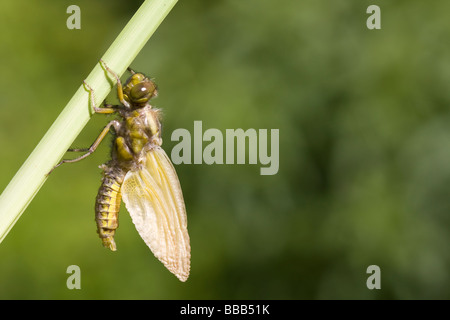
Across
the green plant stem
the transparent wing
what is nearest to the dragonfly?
the transparent wing

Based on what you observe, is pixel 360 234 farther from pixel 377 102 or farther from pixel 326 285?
pixel 377 102

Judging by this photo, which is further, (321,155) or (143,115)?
(321,155)

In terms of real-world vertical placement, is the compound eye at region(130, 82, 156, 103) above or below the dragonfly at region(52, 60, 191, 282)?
above

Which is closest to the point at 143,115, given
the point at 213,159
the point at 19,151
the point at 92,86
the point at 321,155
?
the point at 92,86

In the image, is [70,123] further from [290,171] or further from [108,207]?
[290,171]

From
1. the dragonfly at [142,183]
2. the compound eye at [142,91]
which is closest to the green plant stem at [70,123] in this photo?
the dragonfly at [142,183]

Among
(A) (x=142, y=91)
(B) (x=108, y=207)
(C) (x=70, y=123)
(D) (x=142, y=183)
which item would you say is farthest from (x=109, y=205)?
(C) (x=70, y=123)

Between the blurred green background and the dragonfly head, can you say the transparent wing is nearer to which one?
the dragonfly head
